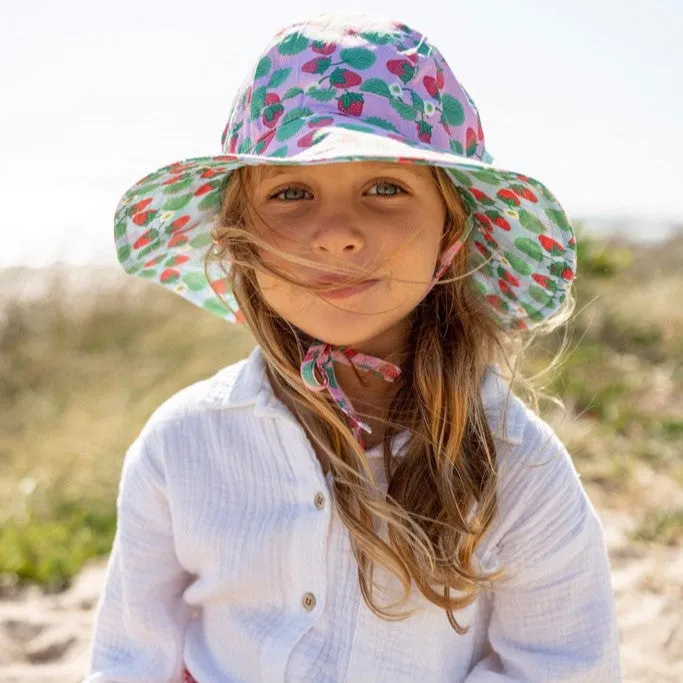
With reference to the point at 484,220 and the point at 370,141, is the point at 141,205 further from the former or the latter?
the point at 484,220

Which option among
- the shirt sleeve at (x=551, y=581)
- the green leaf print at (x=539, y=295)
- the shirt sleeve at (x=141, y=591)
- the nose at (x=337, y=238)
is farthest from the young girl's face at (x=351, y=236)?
the shirt sleeve at (x=141, y=591)

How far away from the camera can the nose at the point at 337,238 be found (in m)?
1.56

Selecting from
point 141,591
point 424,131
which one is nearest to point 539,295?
point 424,131

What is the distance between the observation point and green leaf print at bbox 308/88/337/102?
156cm

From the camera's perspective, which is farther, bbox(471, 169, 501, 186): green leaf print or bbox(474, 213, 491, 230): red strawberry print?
bbox(474, 213, 491, 230): red strawberry print

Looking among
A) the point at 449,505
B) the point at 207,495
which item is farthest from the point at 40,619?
the point at 449,505

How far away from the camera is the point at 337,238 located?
1560 millimetres

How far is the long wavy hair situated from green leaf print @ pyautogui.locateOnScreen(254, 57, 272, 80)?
0.63ft

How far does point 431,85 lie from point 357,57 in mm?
153

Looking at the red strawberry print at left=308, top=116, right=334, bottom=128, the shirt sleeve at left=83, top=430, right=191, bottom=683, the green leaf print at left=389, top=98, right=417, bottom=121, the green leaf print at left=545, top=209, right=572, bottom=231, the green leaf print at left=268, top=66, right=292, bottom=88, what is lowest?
the shirt sleeve at left=83, top=430, right=191, bottom=683

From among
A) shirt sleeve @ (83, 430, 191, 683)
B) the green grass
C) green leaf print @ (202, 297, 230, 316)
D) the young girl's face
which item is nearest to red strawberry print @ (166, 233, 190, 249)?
green leaf print @ (202, 297, 230, 316)

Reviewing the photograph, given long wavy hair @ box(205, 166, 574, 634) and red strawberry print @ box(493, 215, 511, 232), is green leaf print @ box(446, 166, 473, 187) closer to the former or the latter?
long wavy hair @ box(205, 166, 574, 634)

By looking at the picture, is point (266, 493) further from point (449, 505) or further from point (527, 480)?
point (527, 480)

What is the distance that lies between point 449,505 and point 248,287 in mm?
661
